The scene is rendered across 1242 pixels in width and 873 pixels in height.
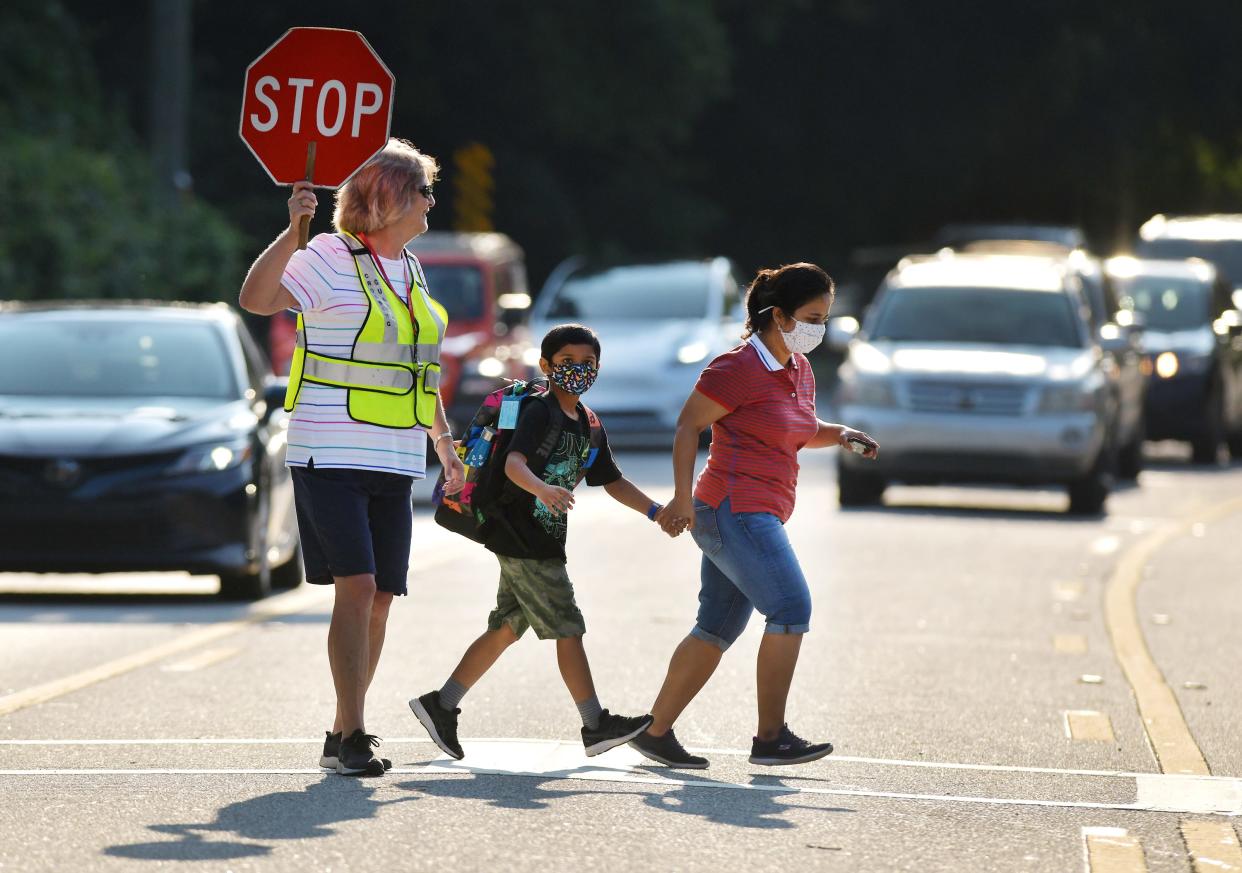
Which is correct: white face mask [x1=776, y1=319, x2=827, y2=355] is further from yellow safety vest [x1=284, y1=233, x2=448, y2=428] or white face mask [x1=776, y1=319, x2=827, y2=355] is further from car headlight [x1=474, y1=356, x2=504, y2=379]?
car headlight [x1=474, y1=356, x2=504, y2=379]

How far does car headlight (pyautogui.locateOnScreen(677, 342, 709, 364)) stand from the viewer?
79.3 ft

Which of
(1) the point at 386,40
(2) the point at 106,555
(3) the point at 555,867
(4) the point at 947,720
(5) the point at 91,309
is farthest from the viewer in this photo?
(1) the point at 386,40

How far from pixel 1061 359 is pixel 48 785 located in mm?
12710

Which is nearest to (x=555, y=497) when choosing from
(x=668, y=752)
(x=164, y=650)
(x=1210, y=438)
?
(x=668, y=752)

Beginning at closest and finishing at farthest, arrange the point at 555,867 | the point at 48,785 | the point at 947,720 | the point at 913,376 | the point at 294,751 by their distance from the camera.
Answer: the point at 555,867 < the point at 48,785 < the point at 294,751 < the point at 947,720 < the point at 913,376

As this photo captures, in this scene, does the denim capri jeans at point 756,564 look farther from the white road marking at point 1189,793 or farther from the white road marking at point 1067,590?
the white road marking at point 1067,590

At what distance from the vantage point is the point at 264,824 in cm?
679

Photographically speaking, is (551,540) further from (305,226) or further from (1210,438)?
(1210,438)

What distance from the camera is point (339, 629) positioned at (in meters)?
7.59

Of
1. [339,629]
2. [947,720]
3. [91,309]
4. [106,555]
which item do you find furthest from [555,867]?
[91,309]

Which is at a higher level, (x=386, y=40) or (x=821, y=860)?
(x=386, y=40)

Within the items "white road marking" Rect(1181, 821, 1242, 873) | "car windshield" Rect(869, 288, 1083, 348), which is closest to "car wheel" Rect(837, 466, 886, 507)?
"car windshield" Rect(869, 288, 1083, 348)

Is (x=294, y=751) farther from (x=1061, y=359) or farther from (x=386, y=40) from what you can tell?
(x=386, y=40)

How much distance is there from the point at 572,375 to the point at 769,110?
4555cm
